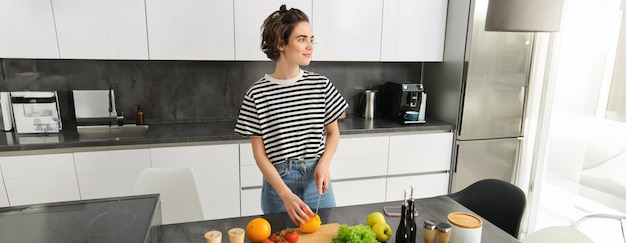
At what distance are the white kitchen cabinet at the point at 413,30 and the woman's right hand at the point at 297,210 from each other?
177 centimetres

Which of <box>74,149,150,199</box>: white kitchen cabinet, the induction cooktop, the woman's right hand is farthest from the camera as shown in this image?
<box>74,149,150,199</box>: white kitchen cabinet

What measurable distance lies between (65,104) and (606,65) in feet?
11.1

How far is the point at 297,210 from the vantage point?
128 cm

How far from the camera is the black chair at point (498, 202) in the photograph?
169 cm

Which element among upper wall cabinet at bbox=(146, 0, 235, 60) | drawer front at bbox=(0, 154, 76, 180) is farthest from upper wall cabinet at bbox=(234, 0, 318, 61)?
drawer front at bbox=(0, 154, 76, 180)

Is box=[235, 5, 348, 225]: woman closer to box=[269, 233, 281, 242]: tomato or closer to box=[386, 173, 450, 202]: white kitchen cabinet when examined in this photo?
box=[269, 233, 281, 242]: tomato

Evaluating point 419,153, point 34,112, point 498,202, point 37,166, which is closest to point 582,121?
point 419,153

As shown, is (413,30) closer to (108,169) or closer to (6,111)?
(108,169)

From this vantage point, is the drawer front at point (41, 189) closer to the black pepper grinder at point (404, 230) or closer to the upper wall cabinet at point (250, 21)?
the upper wall cabinet at point (250, 21)

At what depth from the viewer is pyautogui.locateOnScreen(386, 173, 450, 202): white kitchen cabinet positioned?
2.82 meters

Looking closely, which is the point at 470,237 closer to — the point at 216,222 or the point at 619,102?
the point at 216,222

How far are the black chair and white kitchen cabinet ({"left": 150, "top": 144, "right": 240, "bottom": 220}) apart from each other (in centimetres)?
132

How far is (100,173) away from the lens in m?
2.26

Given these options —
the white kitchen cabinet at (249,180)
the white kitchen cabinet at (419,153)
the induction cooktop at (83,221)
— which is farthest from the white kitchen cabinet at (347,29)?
the induction cooktop at (83,221)
